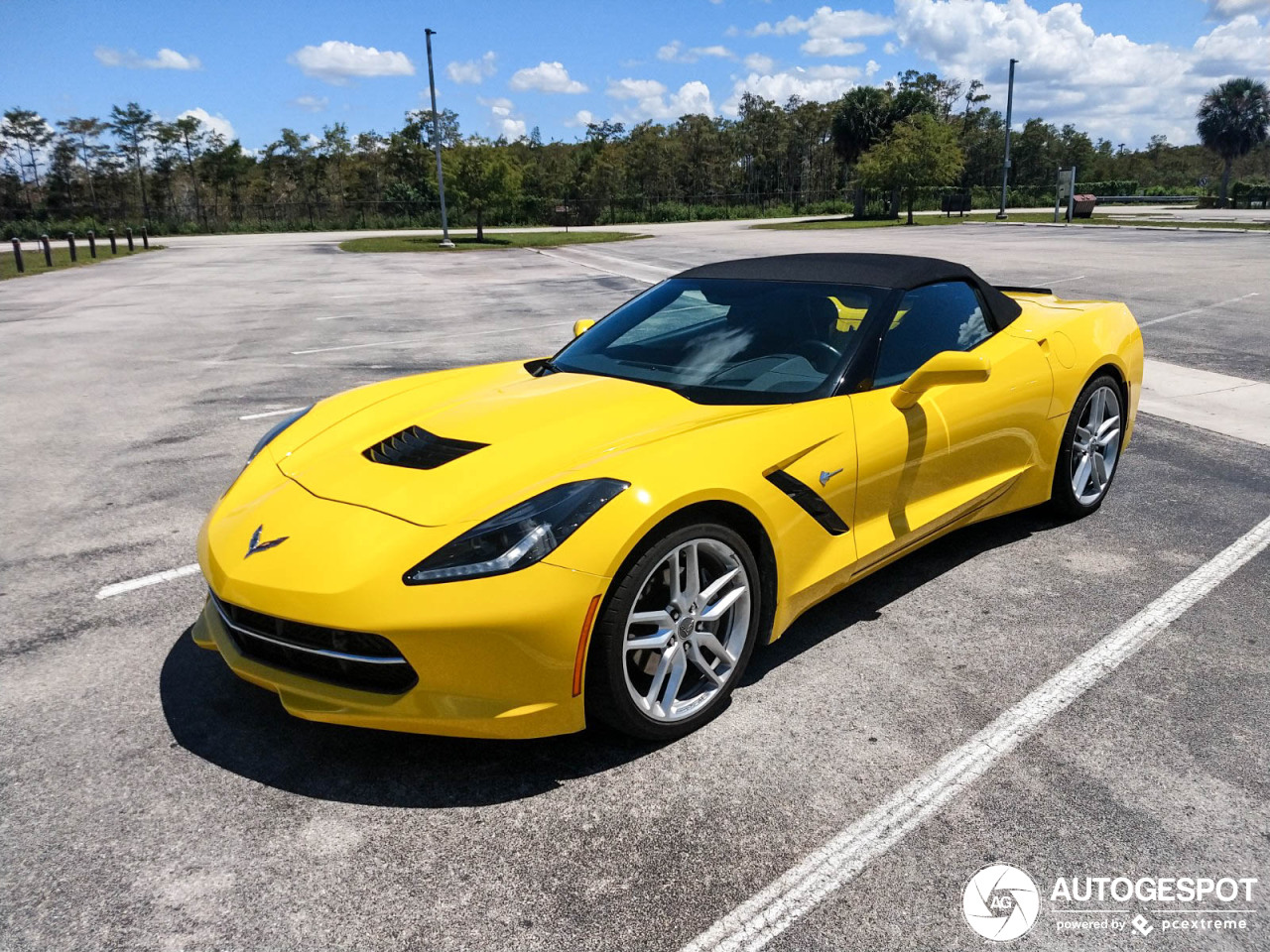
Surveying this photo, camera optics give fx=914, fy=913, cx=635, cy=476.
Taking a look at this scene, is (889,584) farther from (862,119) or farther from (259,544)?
(862,119)

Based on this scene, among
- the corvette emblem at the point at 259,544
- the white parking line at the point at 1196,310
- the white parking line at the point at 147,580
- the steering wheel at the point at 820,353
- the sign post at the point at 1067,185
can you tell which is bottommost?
the white parking line at the point at 147,580

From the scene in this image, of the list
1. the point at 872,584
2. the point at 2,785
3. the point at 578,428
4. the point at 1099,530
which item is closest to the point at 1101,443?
the point at 1099,530

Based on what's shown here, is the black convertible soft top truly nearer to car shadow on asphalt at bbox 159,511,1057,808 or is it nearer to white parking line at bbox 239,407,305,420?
car shadow on asphalt at bbox 159,511,1057,808

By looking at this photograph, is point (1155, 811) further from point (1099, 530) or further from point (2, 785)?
point (2, 785)

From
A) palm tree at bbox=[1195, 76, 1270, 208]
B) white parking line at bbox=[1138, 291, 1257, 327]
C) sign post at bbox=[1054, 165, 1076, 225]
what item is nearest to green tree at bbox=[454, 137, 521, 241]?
sign post at bbox=[1054, 165, 1076, 225]

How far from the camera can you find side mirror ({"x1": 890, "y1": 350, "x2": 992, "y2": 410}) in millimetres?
3496

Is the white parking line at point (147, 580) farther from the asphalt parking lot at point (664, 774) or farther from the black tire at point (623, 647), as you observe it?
the black tire at point (623, 647)

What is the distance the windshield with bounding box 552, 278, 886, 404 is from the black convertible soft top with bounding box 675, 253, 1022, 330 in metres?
0.08

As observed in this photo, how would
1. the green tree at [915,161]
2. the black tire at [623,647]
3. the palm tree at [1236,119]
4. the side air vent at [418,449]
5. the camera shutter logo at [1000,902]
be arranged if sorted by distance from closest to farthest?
the camera shutter logo at [1000,902], the black tire at [623,647], the side air vent at [418,449], the green tree at [915,161], the palm tree at [1236,119]

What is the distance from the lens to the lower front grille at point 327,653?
247cm

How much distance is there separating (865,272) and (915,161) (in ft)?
141

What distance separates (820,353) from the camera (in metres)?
3.58

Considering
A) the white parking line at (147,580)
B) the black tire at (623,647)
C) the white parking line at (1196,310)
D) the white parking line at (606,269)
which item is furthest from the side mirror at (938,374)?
the white parking line at (606,269)

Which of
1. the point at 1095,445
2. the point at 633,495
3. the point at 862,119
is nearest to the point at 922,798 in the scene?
the point at 633,495
